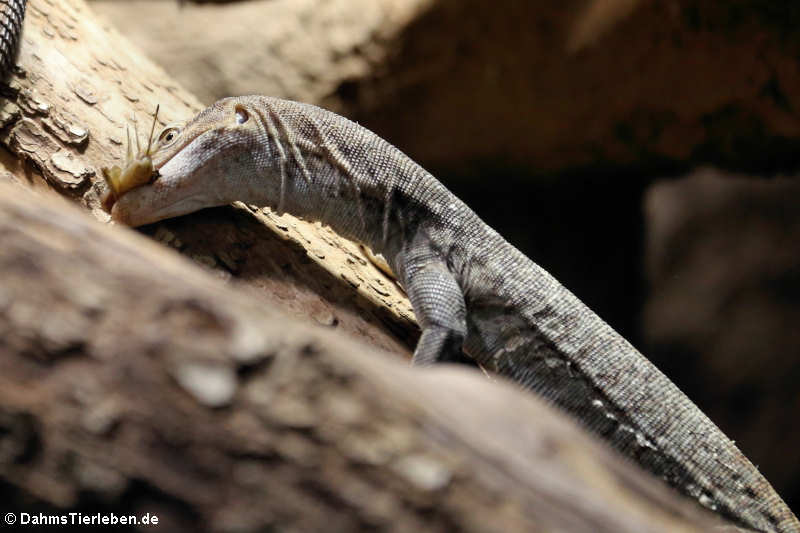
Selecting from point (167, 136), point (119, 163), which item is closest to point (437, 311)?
point (167, 136)

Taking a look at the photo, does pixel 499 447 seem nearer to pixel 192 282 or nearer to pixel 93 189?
pixel 192 282

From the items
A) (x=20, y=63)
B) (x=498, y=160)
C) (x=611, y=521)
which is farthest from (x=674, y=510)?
(x=498, y=160)

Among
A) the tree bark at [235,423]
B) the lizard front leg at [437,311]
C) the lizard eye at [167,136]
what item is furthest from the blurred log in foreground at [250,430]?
the lizard eye at [167,136]

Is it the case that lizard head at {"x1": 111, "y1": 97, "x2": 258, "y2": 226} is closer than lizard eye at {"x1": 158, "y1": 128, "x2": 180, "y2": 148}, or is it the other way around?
lizard head at {"x1": 111, "y1": 97, "x2": 258, "y2": 226}

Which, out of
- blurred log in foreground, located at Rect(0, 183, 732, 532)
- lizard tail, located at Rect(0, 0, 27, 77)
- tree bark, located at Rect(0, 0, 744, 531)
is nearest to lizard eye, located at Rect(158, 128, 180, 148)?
lizard tail, located at Rect(0, 0, 27, 77)

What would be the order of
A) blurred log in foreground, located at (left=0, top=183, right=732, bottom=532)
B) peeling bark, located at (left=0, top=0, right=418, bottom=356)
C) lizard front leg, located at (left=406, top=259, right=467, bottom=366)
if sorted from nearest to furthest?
1. blurred log in foreground, located at (left=0, top=183, right=732, bottom=532)
2. lizard front leg, located at (left=406, top=259, right=467, bottom=366)
3. peeling bark, located at (left=0, top=0, right=418, bottom=356)

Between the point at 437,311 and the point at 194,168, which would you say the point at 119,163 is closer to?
the point at 194,168

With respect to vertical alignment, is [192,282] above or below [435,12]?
below

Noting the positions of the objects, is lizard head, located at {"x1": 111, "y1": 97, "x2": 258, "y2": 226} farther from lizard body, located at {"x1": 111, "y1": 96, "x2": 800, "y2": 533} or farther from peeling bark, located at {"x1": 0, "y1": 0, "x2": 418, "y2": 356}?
peeling bark, located at {"x1": 0, "y1": 0, "x2": 418, "y2": 356}
